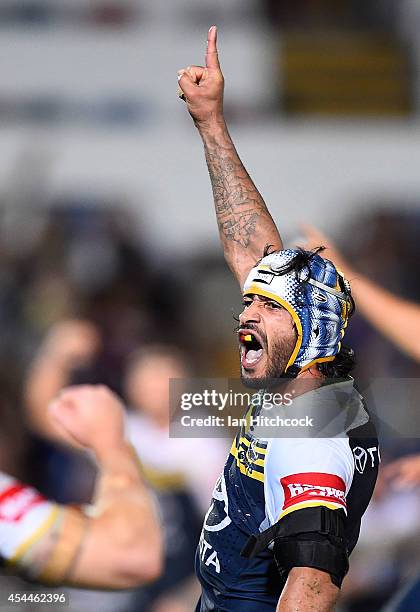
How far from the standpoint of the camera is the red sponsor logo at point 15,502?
127 inches

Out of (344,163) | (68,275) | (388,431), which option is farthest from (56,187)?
(388,431)

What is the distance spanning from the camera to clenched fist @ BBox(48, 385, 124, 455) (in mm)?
3611

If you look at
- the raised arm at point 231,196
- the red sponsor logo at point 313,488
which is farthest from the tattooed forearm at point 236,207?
the red sponsor logo at point 313,488

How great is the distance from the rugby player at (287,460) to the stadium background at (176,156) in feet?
10.8

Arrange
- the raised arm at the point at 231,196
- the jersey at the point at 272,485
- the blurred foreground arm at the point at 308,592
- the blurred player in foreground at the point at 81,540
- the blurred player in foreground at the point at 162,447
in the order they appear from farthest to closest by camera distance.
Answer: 1. the blurred player in foreground at the point at 162,447
2. the raised arm at the point at 231,196
3. the jersey at the point at 272,485
4. the blurred player in foreground at the point at 81,540
5. the blurred foreground arm at the point at 308,592

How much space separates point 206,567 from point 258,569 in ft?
0.65

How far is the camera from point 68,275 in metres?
8.68

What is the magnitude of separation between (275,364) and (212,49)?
1.30 meters

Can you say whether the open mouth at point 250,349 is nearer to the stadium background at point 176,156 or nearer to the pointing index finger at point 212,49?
the pointing index finger at point 212,49

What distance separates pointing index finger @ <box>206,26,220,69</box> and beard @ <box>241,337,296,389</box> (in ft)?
4.05

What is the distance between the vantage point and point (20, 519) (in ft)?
10.6

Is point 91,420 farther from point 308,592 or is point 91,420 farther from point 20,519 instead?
point 308,592

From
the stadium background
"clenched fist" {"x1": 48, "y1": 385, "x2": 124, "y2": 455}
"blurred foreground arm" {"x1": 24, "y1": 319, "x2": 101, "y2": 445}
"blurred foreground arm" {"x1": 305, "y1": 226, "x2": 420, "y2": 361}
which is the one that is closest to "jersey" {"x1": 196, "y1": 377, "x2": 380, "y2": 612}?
"clenched fist" {"x1": 48, "y1": 385, "x2": 124, "y2": 455}

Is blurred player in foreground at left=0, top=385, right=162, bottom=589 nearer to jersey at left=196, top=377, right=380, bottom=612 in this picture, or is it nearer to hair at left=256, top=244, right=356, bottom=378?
jersey at left=196, top=377, right=380, bottom=612
